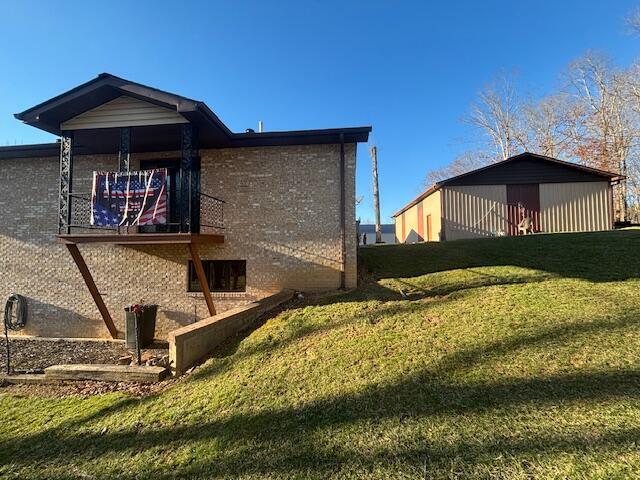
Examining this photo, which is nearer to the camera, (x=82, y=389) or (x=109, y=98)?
(x=82, y=389)

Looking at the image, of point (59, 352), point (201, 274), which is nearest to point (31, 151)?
point (59, 352)

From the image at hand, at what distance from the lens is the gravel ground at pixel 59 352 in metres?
6.82

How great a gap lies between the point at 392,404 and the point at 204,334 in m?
3.32

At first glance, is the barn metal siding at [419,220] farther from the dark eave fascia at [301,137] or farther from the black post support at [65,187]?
the black post support at [65,187]

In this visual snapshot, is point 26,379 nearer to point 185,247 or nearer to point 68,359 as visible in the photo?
point 68,359

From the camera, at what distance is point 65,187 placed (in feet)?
24.5

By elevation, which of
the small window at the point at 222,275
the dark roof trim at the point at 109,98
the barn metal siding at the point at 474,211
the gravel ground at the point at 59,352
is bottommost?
the gravel ground at the point at 59,352

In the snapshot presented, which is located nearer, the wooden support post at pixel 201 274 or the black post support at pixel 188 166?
the black post support at pixel 188 166

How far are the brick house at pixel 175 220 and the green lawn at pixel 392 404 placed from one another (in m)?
2.56

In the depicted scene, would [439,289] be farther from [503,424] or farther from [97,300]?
[97,300]

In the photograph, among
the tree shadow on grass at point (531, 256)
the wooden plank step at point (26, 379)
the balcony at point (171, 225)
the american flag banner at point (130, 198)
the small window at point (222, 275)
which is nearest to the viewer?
the wooden plank step at point (26, 379)

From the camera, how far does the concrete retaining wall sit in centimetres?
529

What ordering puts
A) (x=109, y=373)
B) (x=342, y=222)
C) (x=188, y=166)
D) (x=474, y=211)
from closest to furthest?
(x=109, y=373), (x=188, y=166), (x=342, y=222), (x=474, y=211)

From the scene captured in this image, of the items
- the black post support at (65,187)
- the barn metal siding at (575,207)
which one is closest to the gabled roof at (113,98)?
the black post support at (65,187)
